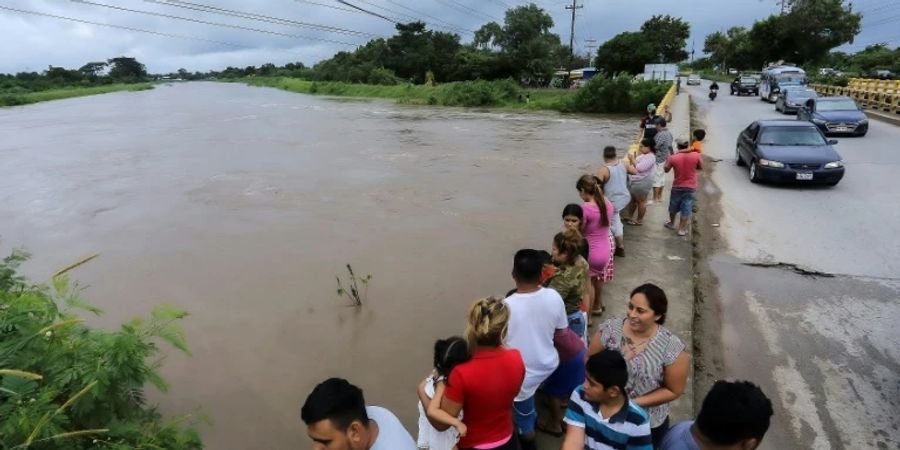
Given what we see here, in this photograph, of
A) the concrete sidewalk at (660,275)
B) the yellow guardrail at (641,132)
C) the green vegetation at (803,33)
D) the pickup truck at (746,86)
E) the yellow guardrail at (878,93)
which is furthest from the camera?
the green vegetation at (803,33)

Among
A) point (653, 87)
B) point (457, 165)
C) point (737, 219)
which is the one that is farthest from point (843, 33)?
point (737, 219)

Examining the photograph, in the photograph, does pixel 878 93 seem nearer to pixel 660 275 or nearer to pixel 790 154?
pixel 790 154

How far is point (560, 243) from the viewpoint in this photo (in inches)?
→ 155

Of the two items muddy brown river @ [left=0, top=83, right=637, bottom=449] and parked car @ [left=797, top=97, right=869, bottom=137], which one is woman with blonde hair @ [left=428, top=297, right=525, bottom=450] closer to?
muddy brown river @ [left=0, top=83, right=637, bottom=449]

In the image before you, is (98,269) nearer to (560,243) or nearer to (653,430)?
(560,243)

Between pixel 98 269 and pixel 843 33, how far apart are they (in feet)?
229

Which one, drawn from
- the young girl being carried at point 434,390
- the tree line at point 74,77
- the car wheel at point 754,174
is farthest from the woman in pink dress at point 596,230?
the tree line at point 74,77

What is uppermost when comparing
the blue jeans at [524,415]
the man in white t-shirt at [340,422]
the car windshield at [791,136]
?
the car windshield at [791,136]

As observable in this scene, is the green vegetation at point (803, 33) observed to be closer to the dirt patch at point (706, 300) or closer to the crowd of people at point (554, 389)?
the dirt patch at point (706, 300)

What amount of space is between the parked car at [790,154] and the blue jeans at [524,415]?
1031 centimetres

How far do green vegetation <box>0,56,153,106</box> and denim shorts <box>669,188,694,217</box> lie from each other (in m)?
74.6

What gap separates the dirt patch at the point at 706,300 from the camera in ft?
16.3

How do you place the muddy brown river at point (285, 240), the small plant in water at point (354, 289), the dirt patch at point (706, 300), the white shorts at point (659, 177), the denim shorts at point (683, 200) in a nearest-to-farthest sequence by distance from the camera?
1. the dirt patch at point (706, 300)
2. the muddy brown river at point (285, 240)
3. the small plant in water at point (354, 289)
4. the denim shorts at point (683, 200)
5. the white shorts at point (659, 177)

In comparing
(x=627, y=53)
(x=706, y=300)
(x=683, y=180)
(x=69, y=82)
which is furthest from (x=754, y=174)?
(x=69, y=82)
